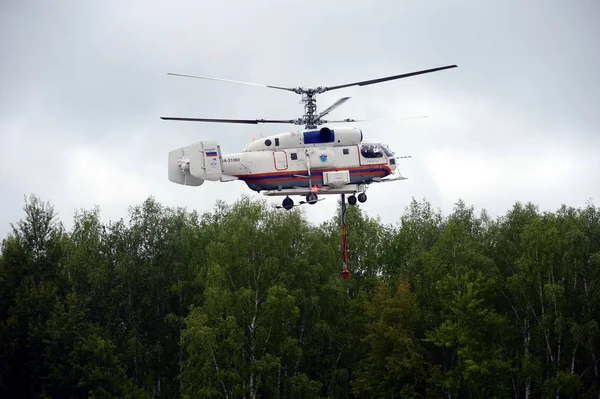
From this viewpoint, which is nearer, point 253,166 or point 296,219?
point 253,166

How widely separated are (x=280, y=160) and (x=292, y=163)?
52 cm

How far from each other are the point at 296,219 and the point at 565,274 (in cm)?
1624

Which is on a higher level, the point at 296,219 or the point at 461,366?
the point at 296,219

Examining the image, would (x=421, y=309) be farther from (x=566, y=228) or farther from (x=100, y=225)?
(x=100, y=225)

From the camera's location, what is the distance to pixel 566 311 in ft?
215

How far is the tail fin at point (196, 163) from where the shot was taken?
160ft

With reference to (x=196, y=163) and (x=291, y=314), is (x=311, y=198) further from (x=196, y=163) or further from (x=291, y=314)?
(x=291, y=314)

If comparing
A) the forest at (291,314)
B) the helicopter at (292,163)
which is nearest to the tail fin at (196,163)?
the helicopter at (292,163)

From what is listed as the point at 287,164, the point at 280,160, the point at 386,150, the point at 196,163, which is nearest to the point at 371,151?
the point at 386,150

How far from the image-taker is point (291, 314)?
2603 inches

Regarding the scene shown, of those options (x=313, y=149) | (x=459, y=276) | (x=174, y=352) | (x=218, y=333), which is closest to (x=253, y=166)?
(x=313, y=149)

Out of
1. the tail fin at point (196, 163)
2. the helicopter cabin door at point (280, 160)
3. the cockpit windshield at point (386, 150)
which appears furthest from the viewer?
the cockpit windshield at point (386, 150)

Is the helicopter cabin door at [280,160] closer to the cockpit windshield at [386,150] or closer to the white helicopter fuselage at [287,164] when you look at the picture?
the white helicopter fuselage at [287,164]

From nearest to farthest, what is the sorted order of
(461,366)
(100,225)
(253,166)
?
(253,166) < (461,366) < (100,225)
